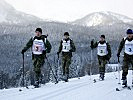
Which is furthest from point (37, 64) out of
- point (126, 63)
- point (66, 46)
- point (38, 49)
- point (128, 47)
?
point (128, 47)

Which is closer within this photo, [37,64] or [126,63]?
[126,63]

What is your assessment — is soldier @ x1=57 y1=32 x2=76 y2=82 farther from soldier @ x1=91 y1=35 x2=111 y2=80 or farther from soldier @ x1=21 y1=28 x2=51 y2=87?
soldier @ x1=21 y1=28 x2=51 y2=87

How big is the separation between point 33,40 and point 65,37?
3.39 m

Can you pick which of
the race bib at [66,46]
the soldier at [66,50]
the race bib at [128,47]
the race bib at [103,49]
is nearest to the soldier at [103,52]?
the race bib at [103,49]

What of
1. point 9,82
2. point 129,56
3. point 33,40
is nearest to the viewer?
point 129,56

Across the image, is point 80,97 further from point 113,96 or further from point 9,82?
point 9,82

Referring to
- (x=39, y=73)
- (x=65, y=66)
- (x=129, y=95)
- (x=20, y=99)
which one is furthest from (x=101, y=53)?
(x=20, y=99)

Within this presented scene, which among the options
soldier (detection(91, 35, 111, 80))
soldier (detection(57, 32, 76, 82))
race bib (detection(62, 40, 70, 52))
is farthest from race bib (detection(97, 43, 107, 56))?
race bib (detection(62, 40, 70, 52))

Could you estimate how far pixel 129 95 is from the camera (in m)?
9.88

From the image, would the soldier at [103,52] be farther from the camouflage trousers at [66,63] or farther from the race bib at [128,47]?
the race bib at [128,47]

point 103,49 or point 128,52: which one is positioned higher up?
point 128,52

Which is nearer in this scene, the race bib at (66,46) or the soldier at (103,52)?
the soldier at (103,52)

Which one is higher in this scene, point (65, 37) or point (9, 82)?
point (65, 37)

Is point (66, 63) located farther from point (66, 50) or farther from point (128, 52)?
point (128, 52)
